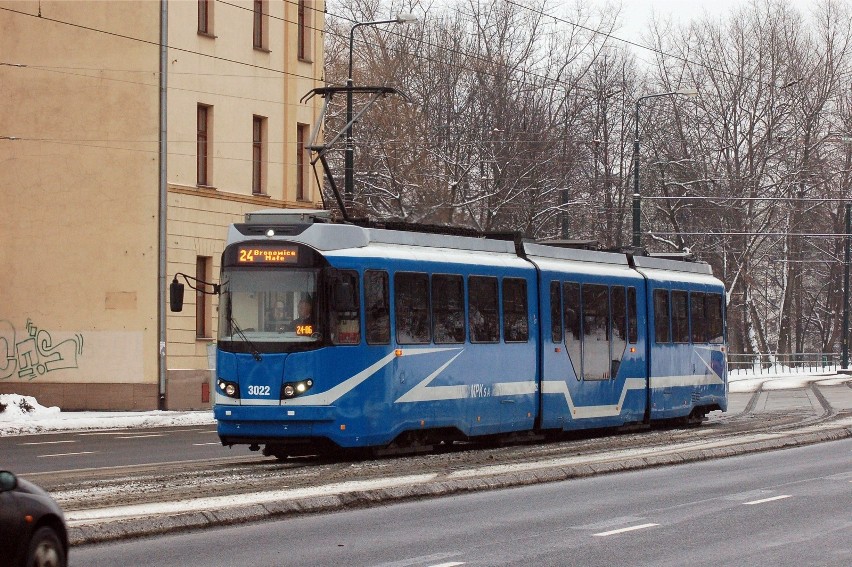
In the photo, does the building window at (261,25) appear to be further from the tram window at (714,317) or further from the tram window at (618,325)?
A: the tram window at (618,325)

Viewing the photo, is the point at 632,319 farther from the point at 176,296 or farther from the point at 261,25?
the point at 261,25

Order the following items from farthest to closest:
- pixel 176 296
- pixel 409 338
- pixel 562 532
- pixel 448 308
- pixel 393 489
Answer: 1. pixel 448 308
2. pixel 409 338
3. pixel 176 296
4. pixel 393 489
5. pixel 562 532

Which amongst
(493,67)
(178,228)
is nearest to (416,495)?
(178,228)

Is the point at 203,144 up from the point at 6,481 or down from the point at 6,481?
up

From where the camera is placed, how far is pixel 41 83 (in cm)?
3700

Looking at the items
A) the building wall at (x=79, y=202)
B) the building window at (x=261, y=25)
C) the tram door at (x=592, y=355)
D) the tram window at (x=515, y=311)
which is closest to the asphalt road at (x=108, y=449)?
the tram window at (x=515, y=311)

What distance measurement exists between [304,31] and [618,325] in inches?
734

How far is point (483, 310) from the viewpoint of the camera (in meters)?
23.0

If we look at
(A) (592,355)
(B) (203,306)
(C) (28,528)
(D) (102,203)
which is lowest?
(C) (28,528)

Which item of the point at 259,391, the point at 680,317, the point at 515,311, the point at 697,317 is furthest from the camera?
the point at 697,317

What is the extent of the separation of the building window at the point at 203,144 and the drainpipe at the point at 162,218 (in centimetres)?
199

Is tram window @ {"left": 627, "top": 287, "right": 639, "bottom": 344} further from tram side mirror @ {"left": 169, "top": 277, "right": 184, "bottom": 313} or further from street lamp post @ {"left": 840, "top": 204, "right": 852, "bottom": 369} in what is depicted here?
street lamp post @ {"left": 840, "top": 204, "right": 852, "bottom": 369}

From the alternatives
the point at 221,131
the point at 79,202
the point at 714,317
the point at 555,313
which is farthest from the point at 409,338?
the point at 221,131

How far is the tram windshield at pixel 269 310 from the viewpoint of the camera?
781 inches
